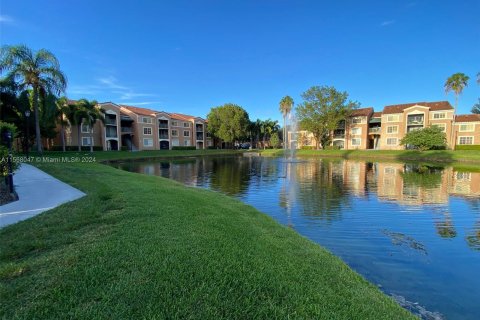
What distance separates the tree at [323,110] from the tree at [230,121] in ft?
52.3

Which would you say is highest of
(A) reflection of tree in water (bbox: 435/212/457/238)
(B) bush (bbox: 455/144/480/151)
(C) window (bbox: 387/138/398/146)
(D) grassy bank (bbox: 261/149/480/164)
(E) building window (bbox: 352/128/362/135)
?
(E) building window (bbox: 352/128/362/135)

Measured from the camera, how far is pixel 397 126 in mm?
61062

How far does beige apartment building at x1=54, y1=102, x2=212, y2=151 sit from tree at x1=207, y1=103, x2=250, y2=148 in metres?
8.11

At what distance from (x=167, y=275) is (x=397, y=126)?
69303 millimetres

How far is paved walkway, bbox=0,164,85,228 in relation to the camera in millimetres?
7065

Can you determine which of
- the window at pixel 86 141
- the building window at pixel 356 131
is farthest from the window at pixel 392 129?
the window at pixel 86 141

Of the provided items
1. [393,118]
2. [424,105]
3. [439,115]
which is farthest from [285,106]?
[439,115]

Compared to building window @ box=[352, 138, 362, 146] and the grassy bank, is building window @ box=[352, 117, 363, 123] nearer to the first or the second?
building window @ box=[352, 138, 362, 146]

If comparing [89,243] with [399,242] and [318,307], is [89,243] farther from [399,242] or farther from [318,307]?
[399,242]

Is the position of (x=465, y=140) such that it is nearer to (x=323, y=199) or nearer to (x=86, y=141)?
(x=323, y=199)

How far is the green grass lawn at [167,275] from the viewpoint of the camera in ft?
9.77

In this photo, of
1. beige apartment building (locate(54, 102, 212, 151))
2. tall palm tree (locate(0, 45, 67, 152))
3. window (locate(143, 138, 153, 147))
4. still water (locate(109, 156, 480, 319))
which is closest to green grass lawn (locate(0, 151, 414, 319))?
still water (locate(109, 156, 480, 319))

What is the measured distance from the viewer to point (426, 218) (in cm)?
1055

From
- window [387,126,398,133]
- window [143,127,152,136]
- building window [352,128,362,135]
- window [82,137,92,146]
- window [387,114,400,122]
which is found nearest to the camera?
window [82,137,92,146]
